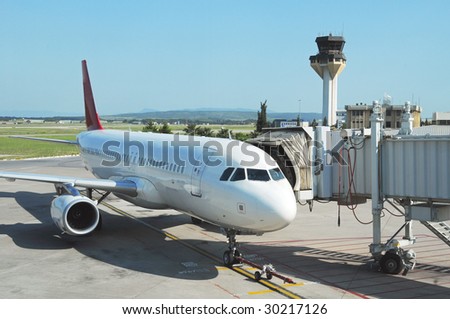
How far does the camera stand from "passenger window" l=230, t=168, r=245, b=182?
15.3 meters

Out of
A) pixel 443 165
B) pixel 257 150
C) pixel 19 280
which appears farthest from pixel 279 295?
pixel 19 280

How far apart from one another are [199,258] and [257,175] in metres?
4.30

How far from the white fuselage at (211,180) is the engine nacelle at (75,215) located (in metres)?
2.18

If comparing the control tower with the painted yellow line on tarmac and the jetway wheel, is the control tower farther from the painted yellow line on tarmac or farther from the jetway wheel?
the jetway wheel

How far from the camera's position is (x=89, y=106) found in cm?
3569

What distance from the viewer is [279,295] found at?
1378cm

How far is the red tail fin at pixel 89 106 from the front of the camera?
34906 millimetres

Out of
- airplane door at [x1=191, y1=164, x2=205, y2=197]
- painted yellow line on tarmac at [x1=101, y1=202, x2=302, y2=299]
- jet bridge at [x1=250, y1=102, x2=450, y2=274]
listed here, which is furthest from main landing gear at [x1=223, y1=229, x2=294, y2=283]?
jet bridge at [x1=250, y1=102, x2=450, y2=274]

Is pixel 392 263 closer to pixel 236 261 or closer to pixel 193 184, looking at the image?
pixel 236 261

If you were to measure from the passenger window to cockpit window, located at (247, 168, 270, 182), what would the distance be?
180 millimetres

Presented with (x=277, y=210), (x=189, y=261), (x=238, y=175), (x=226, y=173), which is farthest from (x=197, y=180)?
(x=277, y=210)

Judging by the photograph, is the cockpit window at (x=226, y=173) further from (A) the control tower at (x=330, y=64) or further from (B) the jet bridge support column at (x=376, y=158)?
(A) the control tower at (x=330, y=64)

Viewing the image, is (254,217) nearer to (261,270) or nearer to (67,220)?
(261,270)
